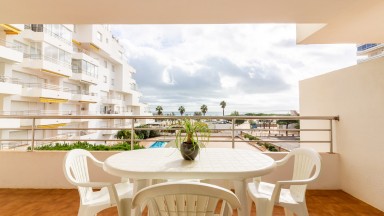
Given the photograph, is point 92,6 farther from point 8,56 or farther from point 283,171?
point 8,56

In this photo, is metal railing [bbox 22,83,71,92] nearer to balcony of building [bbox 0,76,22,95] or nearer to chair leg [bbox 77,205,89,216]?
balcony of building [bbox 0,76,22,95]

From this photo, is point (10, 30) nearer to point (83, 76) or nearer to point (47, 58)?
point (47, 58)

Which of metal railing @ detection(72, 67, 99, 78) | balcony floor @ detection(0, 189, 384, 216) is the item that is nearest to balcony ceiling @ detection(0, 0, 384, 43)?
balcony floor @ detection(0, 189, 384, 216)

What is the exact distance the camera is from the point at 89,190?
75.2 inches

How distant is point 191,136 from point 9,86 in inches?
536

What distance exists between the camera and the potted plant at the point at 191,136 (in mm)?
1719

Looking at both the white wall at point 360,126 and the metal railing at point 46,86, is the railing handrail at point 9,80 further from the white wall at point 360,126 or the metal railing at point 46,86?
the white wall at point 360,126

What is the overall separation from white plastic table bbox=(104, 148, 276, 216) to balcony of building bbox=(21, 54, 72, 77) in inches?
620

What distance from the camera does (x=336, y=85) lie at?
3.59 m

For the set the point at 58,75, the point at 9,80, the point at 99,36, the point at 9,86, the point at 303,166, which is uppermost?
the point at 99,36

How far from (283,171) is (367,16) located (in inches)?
91.7

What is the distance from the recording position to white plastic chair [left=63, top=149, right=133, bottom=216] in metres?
1.56

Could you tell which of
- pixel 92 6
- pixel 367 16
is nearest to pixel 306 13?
pixel 367 16

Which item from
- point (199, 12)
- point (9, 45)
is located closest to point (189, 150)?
point (199, 12)
